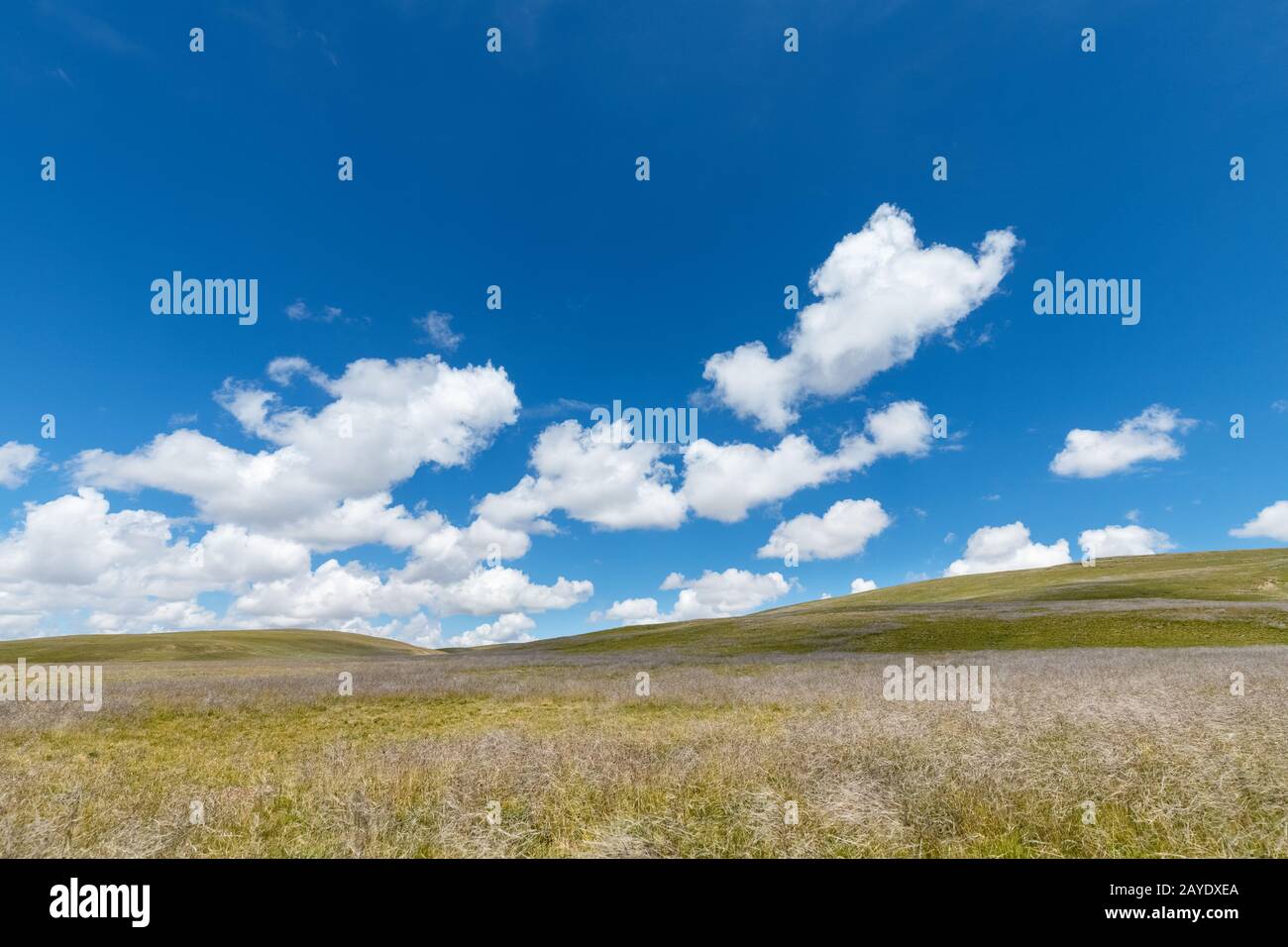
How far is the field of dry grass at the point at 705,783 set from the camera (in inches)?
304

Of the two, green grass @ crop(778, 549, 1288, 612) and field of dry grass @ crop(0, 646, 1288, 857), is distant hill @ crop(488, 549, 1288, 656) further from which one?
field of dry grass @ crop(0, 646, 1288, 857)

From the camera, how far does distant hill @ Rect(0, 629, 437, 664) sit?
9088cm

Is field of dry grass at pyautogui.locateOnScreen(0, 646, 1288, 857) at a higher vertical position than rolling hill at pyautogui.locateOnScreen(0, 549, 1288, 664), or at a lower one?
higher

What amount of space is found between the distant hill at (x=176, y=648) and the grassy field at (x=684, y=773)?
8586cm

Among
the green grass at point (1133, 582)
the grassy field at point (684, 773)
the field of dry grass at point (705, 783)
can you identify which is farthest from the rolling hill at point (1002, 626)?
the field of dry grass at point (705, 783)

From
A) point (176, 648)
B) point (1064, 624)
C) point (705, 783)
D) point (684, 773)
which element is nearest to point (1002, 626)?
point (1064, 624)

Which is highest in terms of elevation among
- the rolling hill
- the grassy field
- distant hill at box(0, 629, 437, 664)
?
the grassy field

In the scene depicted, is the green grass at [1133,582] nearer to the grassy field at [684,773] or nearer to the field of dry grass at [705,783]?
the grassy field at [684,773]

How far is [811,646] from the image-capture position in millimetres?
53562

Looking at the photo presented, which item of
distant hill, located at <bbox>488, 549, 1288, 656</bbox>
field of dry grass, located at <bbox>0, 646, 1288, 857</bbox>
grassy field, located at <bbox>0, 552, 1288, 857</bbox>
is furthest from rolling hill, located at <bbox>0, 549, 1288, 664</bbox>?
field of dry grass, located at <bbox>0, 646, 1288, 857</bbox>

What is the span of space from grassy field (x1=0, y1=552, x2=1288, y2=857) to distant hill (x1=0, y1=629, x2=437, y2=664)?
282ft

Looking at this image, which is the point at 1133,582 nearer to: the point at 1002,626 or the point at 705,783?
the point at 1002,626

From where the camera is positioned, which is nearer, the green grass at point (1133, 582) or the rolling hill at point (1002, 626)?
the rolling hill at point (1002, 626)
